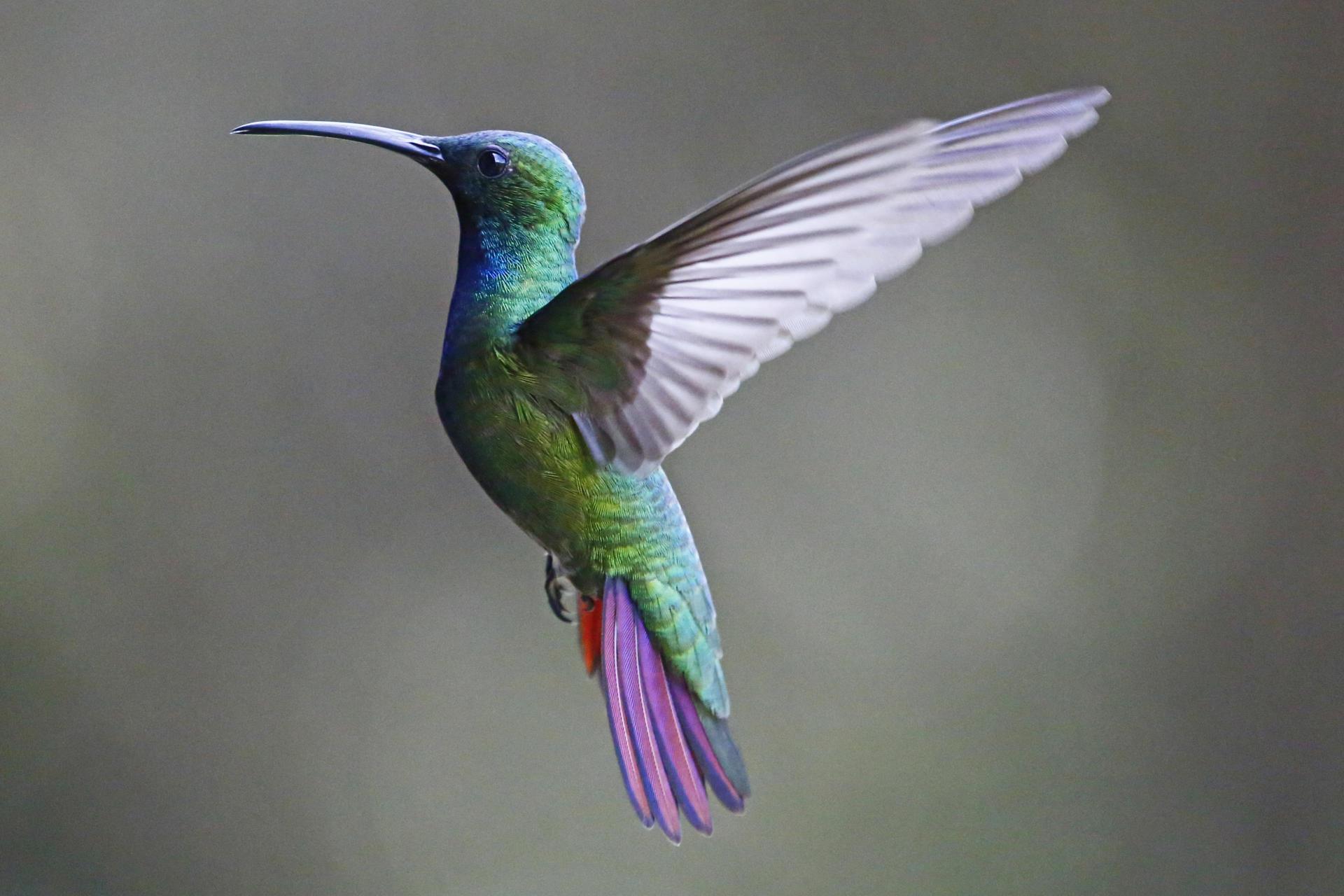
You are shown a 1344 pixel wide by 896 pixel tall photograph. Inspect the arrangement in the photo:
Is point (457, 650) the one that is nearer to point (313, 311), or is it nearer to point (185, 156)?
point (313, 311)

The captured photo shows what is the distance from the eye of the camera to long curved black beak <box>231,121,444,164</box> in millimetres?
→ 692

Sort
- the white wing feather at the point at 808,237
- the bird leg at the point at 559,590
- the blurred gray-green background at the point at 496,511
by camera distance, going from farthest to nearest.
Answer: the blurred gray-green background at the point at 496,511 < the bird leg at the point at 559,590 < the white wing feather at the point at 808,237

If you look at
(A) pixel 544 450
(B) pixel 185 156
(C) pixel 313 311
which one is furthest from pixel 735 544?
(A) pixel 544 450

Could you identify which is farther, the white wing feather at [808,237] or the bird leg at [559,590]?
the bird leg at [559,590]

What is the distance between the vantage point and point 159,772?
230 cm

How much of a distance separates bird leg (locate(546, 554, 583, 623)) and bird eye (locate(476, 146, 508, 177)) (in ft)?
0.80

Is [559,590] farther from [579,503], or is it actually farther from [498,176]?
[498,176]

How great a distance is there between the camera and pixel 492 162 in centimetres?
77

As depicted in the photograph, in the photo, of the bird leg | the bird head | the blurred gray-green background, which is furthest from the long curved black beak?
the blurred gray-green background

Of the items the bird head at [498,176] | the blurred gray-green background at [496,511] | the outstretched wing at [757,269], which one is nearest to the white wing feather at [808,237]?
the outstretched wing at [757,269]

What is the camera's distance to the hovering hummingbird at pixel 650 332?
23.3 inches

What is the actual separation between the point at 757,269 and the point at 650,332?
→ 0.23 feet

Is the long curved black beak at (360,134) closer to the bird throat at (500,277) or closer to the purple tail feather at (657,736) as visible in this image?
the bird throat at (500,277)

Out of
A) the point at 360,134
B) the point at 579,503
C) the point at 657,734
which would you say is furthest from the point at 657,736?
the point at 360,134
